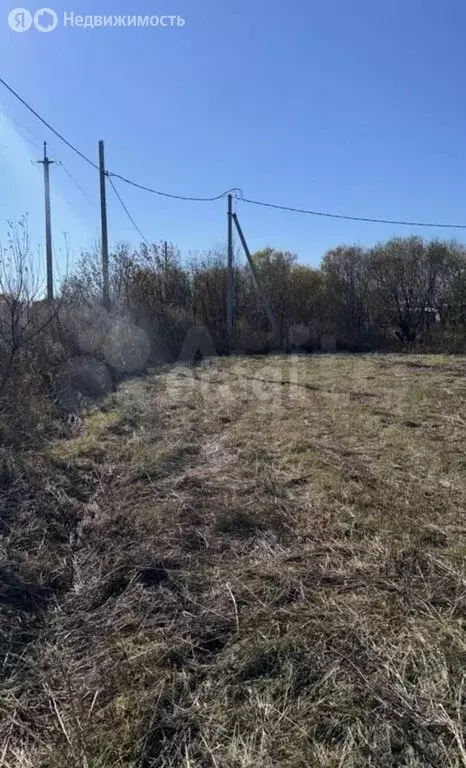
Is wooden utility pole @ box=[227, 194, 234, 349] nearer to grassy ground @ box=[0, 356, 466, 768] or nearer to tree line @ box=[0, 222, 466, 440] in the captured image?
tree line @ box=[0, 222, 466, 440]

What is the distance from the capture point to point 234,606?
5.85ft

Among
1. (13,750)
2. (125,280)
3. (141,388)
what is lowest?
(13,750)

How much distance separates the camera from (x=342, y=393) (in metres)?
6.52

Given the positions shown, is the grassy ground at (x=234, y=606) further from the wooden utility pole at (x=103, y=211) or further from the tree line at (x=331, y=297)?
the tree line at (x=331, y=297)

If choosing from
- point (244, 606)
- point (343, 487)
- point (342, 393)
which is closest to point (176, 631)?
point (244, 606)

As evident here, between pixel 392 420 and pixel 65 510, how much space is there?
10.9ft

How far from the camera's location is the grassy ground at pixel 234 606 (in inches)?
48.8

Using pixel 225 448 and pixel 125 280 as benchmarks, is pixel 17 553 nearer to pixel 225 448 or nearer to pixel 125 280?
pixel 225 448

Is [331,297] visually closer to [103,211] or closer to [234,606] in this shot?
[103,211]

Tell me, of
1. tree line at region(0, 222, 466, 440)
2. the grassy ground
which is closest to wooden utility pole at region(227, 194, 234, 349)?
tree line at region(0, 222, 466, 440)

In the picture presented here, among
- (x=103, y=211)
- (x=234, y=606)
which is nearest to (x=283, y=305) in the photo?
(x=103, y=211)

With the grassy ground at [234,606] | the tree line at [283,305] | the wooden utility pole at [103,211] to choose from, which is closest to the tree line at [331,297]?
the tree line at [283,305]

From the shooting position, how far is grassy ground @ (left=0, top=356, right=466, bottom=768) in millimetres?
1240

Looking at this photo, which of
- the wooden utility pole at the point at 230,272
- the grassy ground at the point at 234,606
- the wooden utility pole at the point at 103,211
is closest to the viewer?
the grassy ground at the point at 234,606
